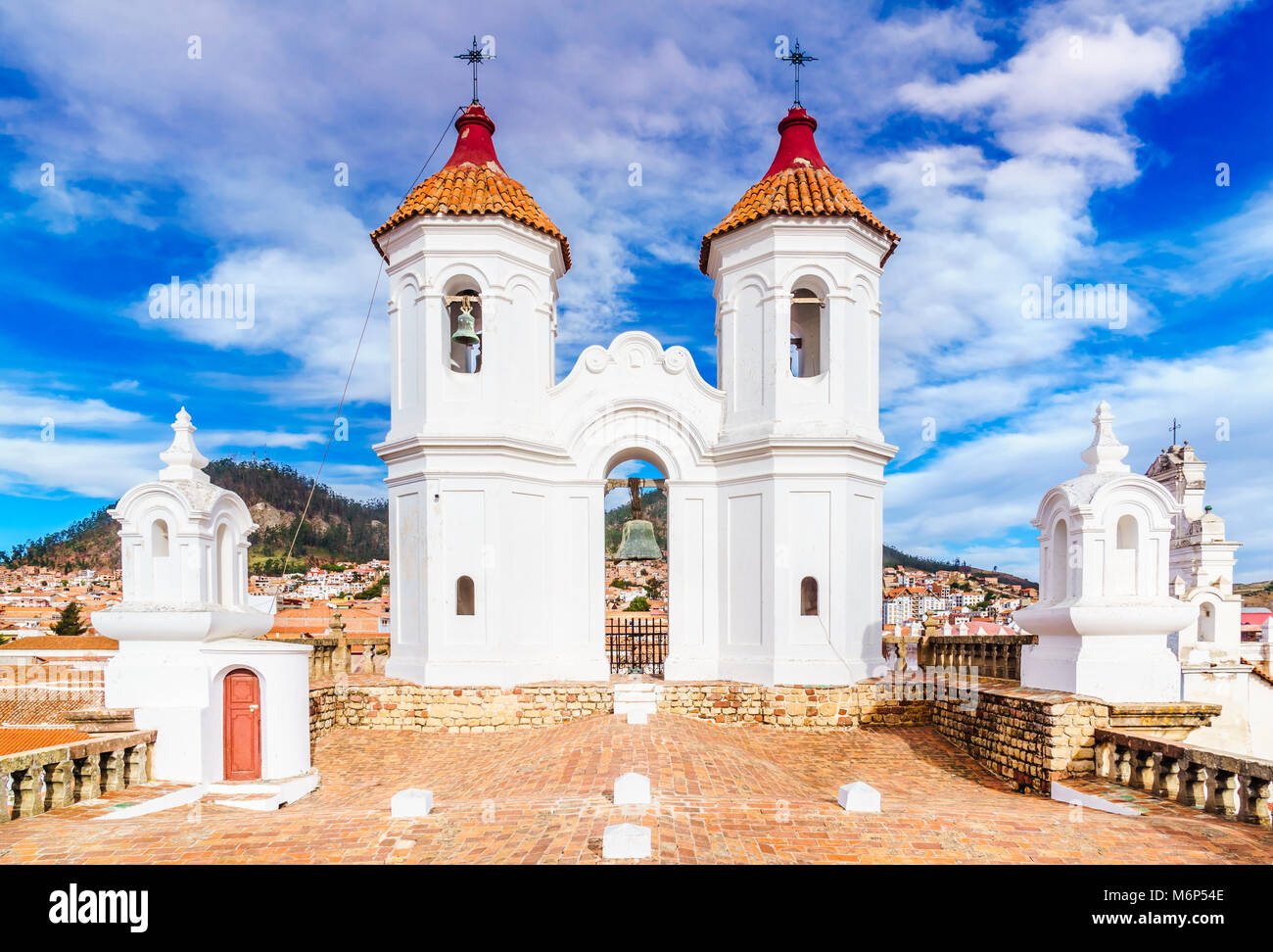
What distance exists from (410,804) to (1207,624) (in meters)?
22.3

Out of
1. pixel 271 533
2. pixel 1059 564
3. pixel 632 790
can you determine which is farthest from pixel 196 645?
pixel 271 533

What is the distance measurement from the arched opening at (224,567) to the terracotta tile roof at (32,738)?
226cm

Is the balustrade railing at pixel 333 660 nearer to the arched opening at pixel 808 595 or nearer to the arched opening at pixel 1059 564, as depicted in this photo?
the arched opening at pixel 808 595

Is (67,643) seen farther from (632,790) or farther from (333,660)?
(632,790)

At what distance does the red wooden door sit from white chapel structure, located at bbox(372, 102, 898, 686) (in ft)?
13.6

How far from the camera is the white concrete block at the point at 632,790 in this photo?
670 centimetres

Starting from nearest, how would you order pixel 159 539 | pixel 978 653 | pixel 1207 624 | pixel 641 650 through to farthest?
pixel 159 539, pixel 978 653, pixel 641 650, pixel 1207 624

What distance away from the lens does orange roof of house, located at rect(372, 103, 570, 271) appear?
14438 mm

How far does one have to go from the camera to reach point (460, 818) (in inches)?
264

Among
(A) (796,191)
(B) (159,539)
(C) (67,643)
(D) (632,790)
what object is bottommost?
(C) (67,643)

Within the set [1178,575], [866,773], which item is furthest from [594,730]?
[1178,575]

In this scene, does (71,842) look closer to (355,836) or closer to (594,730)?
(355,836)

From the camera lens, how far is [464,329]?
14.3m

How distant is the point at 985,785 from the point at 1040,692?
1.61 metres
